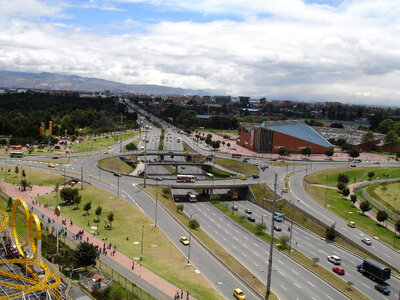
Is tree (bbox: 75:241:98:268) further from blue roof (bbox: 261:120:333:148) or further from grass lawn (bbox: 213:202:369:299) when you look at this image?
blue roof (bbox: 261:120:333:148)

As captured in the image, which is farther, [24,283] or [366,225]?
[366,225]

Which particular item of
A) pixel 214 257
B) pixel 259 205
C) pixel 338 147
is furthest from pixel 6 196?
pixel 338 147

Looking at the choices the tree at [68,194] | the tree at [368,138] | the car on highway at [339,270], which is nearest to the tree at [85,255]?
the tree at [68,194]

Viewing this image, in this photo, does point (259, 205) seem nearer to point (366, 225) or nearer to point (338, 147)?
point (366, 225)

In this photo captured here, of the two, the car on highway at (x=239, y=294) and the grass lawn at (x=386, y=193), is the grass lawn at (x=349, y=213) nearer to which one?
the grass lawn at (x=386, y=193)

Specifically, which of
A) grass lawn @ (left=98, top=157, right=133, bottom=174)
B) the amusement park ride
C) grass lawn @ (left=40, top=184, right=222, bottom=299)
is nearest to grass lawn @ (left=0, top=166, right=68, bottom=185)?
grass lawn @ (left=40, top=184, right=222, bottom=299)

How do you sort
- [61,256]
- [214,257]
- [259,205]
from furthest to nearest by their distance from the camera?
[259,205] < [214,257] < [61,256]

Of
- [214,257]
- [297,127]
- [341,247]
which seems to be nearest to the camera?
[214,257]

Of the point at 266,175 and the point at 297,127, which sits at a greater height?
the point at 297,127
